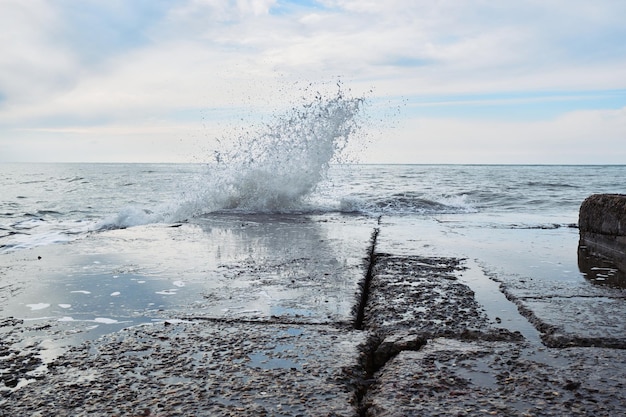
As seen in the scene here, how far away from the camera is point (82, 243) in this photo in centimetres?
320

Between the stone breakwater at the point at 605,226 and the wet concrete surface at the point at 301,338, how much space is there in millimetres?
894

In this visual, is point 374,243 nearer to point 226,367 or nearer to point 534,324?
point 534,324

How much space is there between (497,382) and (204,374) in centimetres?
68

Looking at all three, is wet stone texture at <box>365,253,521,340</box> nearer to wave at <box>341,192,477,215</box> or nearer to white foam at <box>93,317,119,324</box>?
white foam at <box>93,317,119,324</box>

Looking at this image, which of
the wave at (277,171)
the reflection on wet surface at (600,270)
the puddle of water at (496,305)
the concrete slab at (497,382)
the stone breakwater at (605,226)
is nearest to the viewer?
the concrete slab at (497,382)

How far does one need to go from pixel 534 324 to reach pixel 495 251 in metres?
1.56

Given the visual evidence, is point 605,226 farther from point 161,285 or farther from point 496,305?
point 161,285

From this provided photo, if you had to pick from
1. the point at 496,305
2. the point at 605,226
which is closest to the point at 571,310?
the point at 496,305

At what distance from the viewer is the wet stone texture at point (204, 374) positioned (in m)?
1.06

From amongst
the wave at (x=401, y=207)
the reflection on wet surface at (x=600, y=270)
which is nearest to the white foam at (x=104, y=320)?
the reflection on wet surface at (x=600, y=270)

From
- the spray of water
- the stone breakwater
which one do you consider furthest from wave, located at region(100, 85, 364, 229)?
the stone breakwater

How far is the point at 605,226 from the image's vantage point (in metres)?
3.17

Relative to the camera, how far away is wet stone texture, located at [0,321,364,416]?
1061 millimetres

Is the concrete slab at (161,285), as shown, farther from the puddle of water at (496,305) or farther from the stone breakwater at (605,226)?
the stone breakwater at (605,226)
